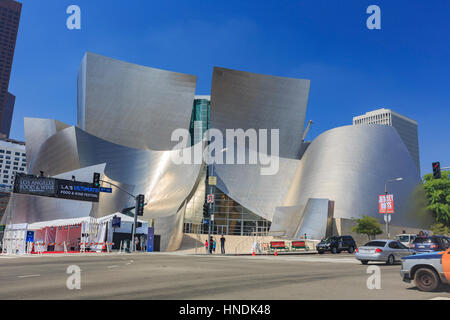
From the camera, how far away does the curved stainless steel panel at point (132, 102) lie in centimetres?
6275

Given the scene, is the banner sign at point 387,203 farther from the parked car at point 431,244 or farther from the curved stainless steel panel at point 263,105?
the curved stainless steel panel at point 263,105

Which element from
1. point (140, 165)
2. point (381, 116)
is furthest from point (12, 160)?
point (381, 116)

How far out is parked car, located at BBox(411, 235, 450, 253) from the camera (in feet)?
63.9

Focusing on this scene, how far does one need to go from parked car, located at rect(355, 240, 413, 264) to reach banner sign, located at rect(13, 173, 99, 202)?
97.6 ft

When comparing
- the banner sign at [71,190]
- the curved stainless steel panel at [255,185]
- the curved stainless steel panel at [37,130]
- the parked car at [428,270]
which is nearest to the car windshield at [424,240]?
the parked car at [428,270]

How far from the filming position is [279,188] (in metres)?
56.2

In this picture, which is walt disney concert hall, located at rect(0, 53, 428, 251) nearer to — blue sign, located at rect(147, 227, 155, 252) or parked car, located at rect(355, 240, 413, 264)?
blue sign, located at rect(147, 227, 155, 252)

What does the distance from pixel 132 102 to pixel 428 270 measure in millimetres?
61172

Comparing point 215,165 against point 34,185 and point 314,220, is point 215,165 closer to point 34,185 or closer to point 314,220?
point 314,220

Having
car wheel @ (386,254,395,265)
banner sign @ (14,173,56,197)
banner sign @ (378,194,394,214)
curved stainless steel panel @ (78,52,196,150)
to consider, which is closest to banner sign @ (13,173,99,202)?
banner sign @ (14,173,56,197)

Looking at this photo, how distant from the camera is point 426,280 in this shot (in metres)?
9.41

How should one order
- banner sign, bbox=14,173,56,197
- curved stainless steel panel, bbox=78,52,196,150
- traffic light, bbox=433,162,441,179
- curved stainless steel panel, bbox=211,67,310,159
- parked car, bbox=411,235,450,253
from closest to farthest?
parked car, bbox=411,235,450,253, traffic light, bbox=433,162,441,179, banner sign, bbox=14,173,56,197, curved stainless steel panel, bbox=78,52,196,150, curved stainless steel panel, bbox=211,67,310,159

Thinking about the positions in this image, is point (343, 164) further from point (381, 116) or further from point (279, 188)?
point (381, 116)

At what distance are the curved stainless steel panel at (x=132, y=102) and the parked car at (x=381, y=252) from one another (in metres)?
51.0
